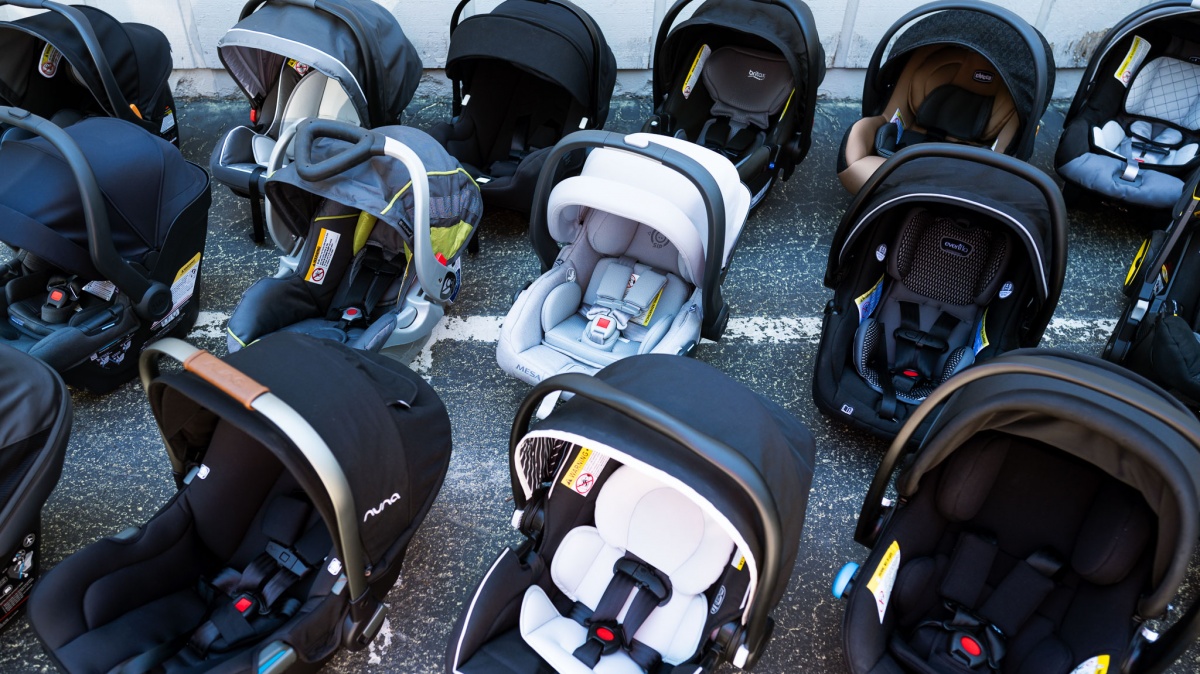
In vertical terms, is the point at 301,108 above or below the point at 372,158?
below

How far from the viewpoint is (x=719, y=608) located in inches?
89.7

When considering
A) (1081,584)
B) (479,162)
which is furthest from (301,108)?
(1081,584)

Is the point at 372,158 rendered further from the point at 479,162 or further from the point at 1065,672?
the point at 1065,672

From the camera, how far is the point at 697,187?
2.70 m

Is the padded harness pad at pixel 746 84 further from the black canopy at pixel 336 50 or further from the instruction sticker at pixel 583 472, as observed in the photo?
the instruction sticker at pixel 583 472

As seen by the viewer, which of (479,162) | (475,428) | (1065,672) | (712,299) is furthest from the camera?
(479,162)

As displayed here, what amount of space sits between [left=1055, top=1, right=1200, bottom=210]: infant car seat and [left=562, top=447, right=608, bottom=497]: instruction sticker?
120 inches

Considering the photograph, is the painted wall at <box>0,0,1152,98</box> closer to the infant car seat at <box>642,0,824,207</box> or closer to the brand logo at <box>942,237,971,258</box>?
the infant car seat at <box>642,0,824,207</box>

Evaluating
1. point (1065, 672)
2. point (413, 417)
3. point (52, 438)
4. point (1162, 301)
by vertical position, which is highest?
point (1162, 301)

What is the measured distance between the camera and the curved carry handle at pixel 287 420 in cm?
181

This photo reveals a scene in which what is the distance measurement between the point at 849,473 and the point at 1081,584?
2.77ft

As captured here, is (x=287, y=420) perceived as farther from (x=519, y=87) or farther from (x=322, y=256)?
(x=519, y=87)

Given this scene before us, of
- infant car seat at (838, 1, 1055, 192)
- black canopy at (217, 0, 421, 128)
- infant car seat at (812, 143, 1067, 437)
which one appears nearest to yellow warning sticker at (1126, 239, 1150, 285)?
infant car seat at (838, 1, 1055, 192)

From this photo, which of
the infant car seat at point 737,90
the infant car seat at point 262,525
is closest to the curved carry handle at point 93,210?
the infant car seat at point 262,525
